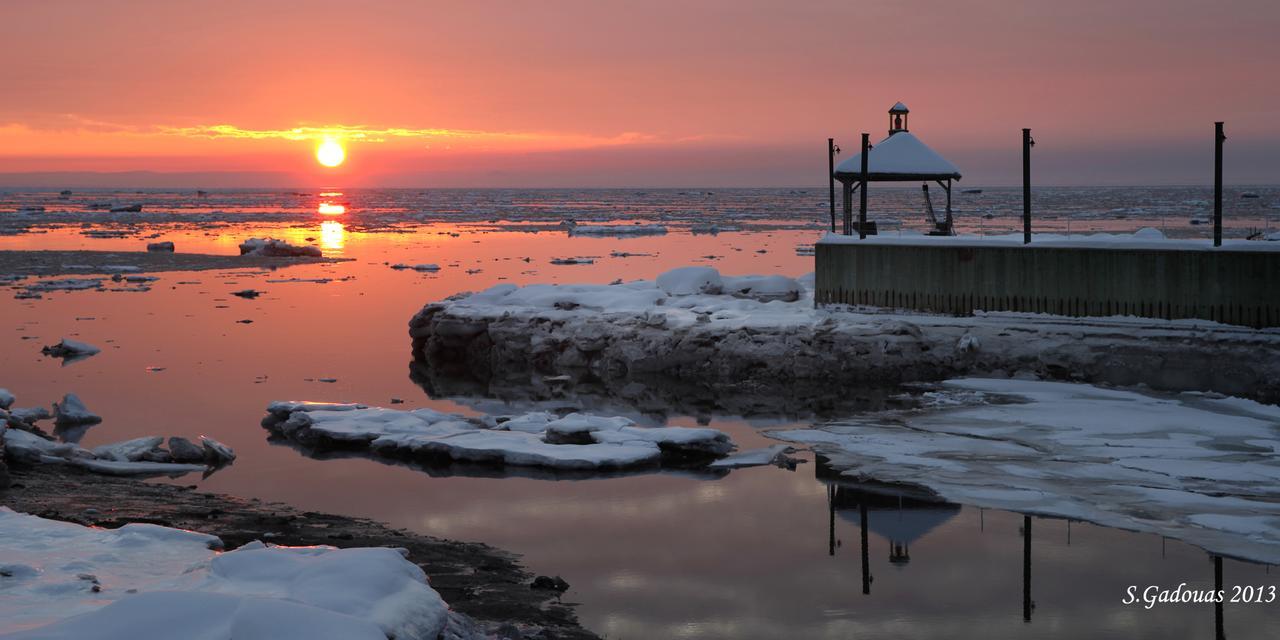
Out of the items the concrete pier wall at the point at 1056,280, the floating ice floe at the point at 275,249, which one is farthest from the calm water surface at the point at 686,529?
the floating ice floe at the point at 275,249

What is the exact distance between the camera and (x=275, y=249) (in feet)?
177

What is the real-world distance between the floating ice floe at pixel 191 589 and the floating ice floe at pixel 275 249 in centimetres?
4365

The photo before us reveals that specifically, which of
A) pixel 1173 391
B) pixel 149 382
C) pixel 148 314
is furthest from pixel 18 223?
pixel 1173 391

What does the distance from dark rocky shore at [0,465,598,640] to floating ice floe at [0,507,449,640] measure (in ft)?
2.98

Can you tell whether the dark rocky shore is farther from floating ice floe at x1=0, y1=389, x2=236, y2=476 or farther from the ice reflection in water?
the ice reflection in water

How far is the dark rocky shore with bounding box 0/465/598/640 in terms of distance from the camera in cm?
1037

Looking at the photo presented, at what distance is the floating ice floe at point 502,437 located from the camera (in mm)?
16219

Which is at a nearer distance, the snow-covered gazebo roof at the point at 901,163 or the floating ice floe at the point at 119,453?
the floating ice floe at the point at 119,453

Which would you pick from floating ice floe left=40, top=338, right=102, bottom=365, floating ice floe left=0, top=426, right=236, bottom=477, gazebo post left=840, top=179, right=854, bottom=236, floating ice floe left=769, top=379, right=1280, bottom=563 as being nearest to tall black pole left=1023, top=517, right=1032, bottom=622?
floating ice floe left=769, top=379, right=1280, bottom=563

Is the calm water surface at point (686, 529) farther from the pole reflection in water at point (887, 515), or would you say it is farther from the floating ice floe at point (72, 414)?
the floating ice floe at point (72, 414)

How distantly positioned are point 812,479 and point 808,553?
2.86 metres

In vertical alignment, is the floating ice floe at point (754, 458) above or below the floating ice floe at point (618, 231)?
below

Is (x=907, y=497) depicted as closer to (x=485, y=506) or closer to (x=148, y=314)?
(x=485, y=506)

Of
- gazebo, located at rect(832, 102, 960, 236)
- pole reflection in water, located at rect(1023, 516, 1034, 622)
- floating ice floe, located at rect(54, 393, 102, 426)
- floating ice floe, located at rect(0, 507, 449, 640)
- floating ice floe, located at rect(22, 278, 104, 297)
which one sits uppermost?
gazebo, located at rect(832, 102, 960, 236)
